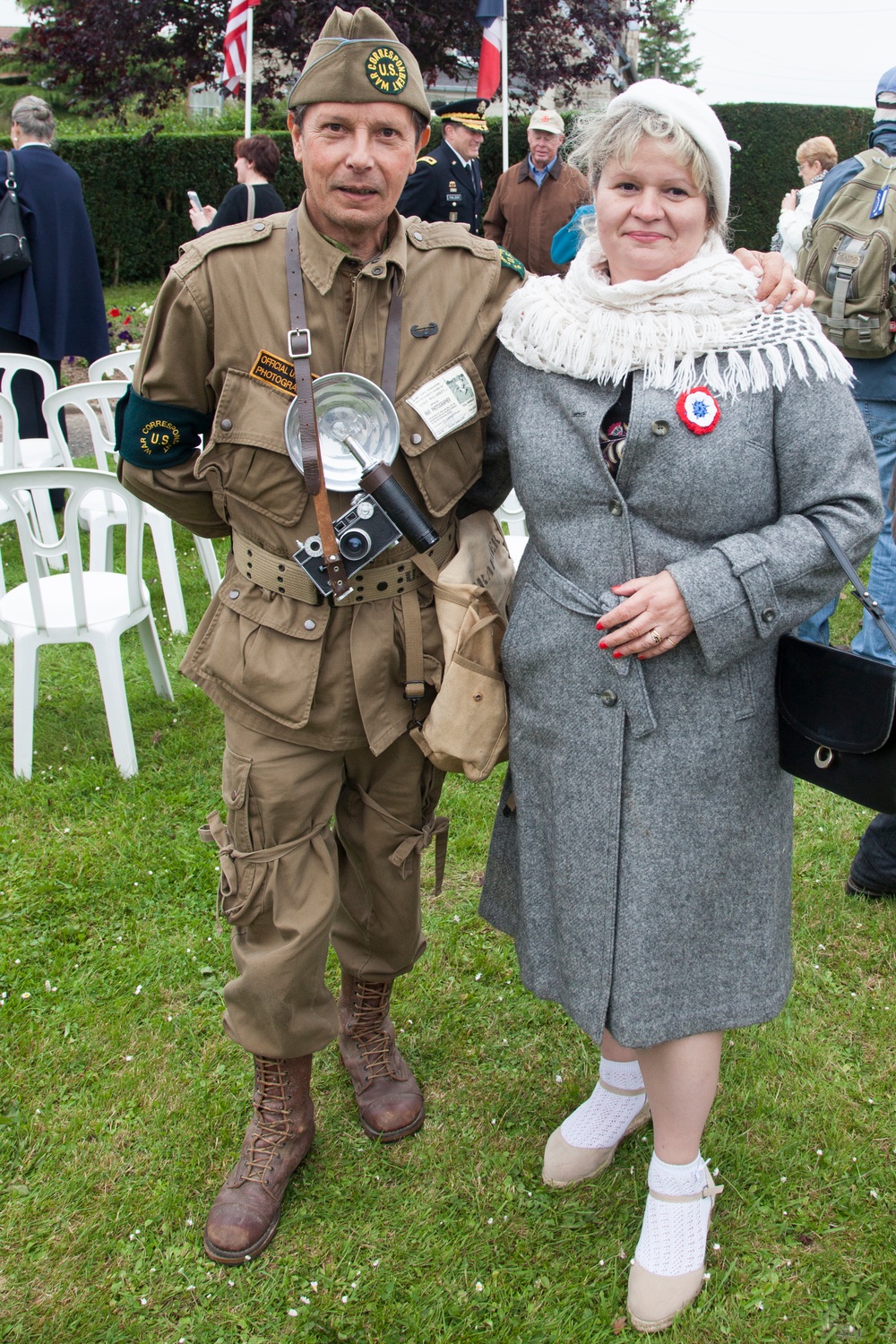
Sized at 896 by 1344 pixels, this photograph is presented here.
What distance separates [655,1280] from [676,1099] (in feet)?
1.17

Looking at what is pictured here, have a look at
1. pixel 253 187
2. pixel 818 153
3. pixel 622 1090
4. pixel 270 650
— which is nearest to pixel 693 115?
pixel 270 650

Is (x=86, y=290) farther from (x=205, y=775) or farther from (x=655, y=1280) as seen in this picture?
(x=655, y=1280)

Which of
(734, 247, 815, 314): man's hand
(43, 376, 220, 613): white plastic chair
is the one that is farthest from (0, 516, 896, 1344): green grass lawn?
(43, 376, 220, 613): white plastic chair

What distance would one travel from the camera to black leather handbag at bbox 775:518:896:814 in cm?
178

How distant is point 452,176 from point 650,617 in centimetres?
742

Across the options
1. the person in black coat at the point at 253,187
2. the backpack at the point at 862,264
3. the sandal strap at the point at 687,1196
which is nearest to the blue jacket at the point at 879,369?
the backpack at the point at 862,264

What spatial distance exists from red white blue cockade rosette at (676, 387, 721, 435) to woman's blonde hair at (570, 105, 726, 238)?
320mm

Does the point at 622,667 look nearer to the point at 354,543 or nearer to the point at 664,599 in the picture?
the point at 664,599

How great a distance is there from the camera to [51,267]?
21.7ft

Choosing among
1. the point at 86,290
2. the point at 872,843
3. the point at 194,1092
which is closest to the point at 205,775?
the point at 194,1092

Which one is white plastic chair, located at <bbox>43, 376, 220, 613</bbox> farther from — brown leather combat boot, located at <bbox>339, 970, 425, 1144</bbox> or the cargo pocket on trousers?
the cargo pocket on trousers

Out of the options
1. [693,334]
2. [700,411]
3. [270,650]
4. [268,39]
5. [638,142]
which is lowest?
[270,650]

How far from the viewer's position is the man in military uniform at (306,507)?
2018mm

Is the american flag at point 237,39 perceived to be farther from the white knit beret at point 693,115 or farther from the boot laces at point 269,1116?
the boot laces at point 269,1116
